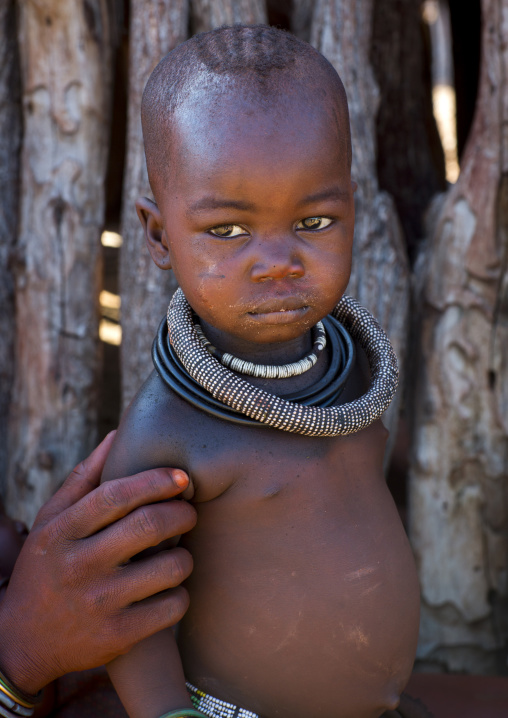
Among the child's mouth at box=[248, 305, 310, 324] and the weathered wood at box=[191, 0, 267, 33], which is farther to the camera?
the weathered wood at box=[191, 0, 267, 33]

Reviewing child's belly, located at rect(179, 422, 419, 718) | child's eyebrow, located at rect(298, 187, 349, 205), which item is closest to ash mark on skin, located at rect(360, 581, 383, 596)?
child's belly, located at rect(179, 422, 419, 718)

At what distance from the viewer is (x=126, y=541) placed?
4.26 ft

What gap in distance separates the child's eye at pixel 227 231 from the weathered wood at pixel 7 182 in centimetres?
136

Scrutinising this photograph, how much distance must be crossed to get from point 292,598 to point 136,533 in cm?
32

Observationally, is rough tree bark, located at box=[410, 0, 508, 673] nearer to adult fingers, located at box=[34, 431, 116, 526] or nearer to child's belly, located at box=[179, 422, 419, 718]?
child's belly, located at box=[179, 422, 419, 718]

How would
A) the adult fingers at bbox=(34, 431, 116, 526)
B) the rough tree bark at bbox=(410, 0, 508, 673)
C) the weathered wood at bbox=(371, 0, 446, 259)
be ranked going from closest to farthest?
the adult fingers at bbox=(34, 431, 116, 526), the rough tree bark at bbox=(410, 0, 508, 673), the weathered wood at bbox=(371, 0, 446, 259)

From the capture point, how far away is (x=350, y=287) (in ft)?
7.55

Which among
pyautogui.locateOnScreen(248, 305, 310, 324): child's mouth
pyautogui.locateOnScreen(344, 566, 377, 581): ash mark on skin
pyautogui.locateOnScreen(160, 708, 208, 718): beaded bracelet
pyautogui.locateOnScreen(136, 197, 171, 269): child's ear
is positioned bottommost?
pyautogui.locateOnScreen(160, 708, 208, 718): beaded bracelet

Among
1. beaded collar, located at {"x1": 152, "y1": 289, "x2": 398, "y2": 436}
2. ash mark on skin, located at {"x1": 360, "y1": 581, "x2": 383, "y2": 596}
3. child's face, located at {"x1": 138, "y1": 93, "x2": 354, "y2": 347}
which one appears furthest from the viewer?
ash mark on skin, located at {"x1": 360, "y1": 581, "x2": 383, "y2": 596}

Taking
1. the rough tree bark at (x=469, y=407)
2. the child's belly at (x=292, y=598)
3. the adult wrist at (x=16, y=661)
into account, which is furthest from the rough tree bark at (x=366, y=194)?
the adult wrist at (x=16, y=661)

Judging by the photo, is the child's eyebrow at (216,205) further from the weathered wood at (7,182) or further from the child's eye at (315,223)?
the weathered wood at (7,182)

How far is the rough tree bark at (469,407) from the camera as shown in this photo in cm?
219

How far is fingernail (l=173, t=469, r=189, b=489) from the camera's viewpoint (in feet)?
4.31

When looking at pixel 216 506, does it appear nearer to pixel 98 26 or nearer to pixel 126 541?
pixel 126 541
